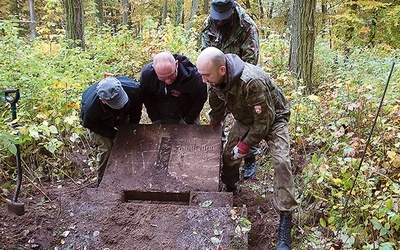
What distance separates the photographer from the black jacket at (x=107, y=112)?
359cm

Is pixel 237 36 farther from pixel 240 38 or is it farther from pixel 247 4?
pixel 247 4

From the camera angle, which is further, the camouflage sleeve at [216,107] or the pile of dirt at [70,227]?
the camouflage sleeve at [216,107]

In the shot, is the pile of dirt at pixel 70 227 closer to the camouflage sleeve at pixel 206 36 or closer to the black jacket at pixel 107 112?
the black jacket at pixel 107 112

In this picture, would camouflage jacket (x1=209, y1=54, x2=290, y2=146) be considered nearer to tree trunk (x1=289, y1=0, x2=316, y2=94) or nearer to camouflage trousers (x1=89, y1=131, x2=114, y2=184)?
camouflage trousers (x1=89, y1=131, x2=114, y2=184)

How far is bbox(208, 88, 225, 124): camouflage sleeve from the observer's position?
3638 mm

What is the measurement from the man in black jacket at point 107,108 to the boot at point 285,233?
72.7 inches

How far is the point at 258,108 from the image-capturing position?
308cm

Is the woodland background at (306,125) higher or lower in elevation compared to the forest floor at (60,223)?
higher

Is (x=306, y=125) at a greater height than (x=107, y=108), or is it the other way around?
(x=107, y=108)

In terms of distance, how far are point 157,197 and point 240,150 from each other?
94 centimetres

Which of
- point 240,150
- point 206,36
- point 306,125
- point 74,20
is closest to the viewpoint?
point 240,150

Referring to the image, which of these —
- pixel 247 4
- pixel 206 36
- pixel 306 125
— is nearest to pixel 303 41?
pixel 306 125

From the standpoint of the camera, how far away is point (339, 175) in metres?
3.46

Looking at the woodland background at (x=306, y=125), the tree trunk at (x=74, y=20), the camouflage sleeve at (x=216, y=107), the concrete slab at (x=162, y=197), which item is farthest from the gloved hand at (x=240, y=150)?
the tree trunk at (x=74, y=20)
